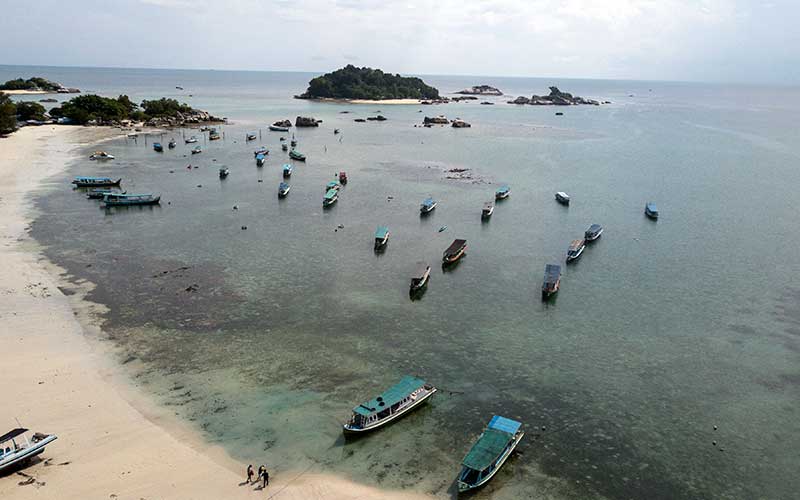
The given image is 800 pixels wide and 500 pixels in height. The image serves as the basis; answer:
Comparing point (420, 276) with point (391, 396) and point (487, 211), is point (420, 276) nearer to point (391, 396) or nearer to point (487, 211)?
point (391, 396)

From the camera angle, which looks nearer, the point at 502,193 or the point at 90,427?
the point at 90,427

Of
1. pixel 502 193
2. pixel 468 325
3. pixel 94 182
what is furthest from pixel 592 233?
pixel 94 182

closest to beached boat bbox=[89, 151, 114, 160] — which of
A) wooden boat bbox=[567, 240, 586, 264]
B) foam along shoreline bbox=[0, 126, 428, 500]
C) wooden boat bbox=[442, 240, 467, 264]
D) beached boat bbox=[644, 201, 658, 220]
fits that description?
foam along shoreline bbox=[0, 126, 428, 500]

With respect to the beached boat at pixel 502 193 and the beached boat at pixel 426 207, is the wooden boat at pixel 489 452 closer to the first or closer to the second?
the beached boat at pixel 426 207

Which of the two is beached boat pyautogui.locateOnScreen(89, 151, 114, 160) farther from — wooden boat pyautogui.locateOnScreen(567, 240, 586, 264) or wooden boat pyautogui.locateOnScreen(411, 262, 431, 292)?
wooden boat pyautogui.locateOnScreen(567, 240, 586, 264)

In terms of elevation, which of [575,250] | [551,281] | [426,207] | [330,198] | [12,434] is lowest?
[12,434]

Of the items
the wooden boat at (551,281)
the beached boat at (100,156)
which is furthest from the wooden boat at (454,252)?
the beached boat at (100,156)
